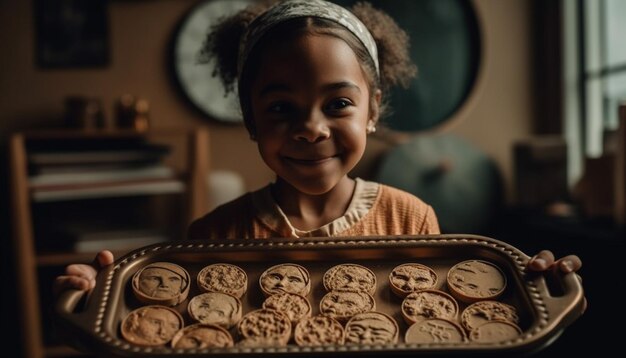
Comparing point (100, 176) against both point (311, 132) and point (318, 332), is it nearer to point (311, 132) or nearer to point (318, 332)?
point (311, 132)

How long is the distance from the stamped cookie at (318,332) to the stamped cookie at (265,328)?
2 centimetres

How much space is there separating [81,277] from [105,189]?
64.5 inches

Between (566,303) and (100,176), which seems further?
(100,176)

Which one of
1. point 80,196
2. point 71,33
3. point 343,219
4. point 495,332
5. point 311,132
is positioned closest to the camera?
point 495,332

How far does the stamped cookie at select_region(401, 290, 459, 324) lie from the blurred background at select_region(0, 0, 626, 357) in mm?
1612

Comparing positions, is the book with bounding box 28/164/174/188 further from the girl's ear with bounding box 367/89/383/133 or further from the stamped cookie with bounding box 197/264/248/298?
the stamped cookie with bounding box 197/264/248/298

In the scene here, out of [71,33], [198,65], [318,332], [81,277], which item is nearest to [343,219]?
[318,332]

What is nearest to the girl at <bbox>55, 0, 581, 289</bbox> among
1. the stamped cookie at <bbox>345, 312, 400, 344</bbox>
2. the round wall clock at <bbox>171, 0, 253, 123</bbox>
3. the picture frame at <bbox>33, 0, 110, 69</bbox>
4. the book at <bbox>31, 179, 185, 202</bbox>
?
the stamped cookie at <bbox>345, 312, 400, 344</bbox>

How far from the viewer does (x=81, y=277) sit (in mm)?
739

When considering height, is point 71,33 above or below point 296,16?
above

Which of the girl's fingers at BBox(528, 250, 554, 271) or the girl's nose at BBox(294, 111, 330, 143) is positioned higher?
the girl's nose at BBox(294, 111, 330, 143)

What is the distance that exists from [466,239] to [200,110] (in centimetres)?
202

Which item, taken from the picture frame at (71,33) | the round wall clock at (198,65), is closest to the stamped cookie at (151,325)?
the round wall clock at (198,65)

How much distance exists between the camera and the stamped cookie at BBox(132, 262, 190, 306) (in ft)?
2.43
